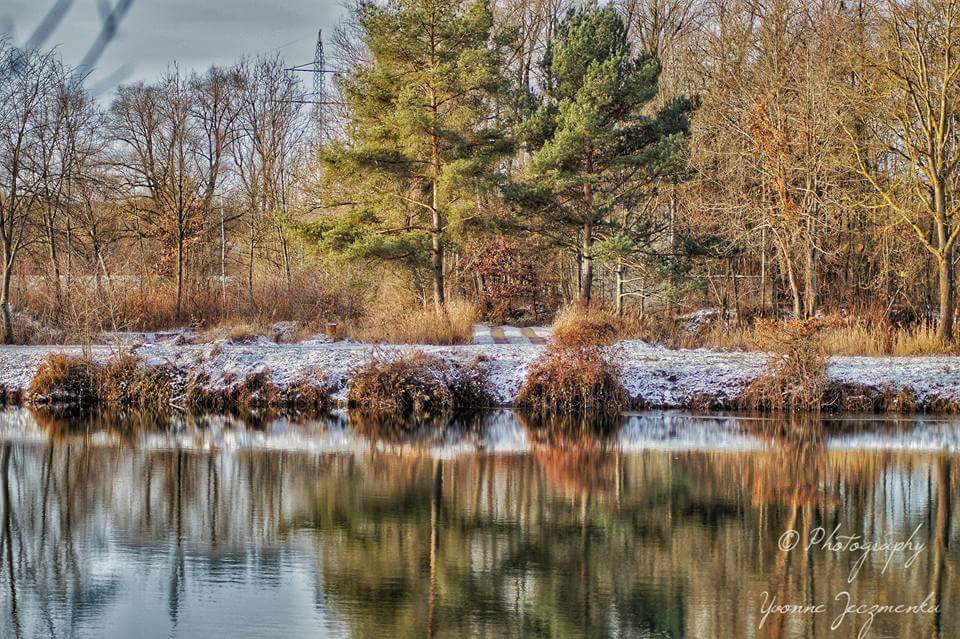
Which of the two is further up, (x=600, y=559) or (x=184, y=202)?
(x=184, y=202)

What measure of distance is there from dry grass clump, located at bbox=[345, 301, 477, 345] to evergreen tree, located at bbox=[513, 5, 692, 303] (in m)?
4.83

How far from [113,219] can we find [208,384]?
21.6 metres

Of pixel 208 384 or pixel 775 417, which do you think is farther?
pixel 208 384

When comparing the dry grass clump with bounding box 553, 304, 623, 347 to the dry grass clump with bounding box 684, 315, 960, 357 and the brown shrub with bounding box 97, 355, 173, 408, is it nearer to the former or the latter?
the dry grass clump with bounding box 684, 315, 960, 357

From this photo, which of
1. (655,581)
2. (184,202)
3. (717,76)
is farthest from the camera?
(184,202)

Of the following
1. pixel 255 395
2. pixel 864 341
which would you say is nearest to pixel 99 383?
pixel 255 395

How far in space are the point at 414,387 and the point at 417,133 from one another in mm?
10252

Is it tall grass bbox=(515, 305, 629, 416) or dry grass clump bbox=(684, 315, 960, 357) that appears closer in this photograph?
tall grass bbox=(515, 305, 629, 416)

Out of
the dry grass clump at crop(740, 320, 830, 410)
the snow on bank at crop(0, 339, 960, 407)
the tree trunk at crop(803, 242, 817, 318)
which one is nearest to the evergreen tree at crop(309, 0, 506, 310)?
the snow on bank at crop(0, 339, 960, 407)

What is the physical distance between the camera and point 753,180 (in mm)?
33625

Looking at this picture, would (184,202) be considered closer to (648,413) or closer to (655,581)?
(648,413)

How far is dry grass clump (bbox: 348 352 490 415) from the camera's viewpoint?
2317 cm

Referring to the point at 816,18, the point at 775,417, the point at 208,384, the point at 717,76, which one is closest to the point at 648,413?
the point at 775,417

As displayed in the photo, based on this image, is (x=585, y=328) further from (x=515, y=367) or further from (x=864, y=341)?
(x=864, y=341)
